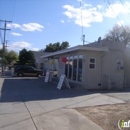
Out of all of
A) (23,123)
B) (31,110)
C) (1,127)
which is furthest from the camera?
(31,110)

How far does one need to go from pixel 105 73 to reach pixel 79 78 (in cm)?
222

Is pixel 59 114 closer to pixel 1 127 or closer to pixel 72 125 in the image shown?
pixel 72 125

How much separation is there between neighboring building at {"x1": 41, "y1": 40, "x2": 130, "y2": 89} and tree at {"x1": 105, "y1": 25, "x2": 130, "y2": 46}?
29.2 meters

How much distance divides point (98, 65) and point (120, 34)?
3276 cm

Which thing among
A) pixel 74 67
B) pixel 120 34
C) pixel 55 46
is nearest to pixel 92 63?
pixel 74 67

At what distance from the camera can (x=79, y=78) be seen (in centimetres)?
1490

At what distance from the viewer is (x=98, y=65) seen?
14445 mm

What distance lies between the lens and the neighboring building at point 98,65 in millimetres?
13953

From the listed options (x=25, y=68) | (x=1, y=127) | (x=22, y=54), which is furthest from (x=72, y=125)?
(x=22, y=54)

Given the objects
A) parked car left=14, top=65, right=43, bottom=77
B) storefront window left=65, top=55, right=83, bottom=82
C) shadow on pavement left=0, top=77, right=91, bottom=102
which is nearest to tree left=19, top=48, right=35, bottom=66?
parked car left=14, top=65, right=43, bottom=77

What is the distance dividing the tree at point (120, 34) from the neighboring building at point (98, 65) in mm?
29226

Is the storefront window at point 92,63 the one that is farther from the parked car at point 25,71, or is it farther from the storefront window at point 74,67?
the parked car at point 25,71

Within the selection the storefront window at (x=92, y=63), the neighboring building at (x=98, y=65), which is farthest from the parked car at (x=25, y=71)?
the storefront window at (x=92, y=63)

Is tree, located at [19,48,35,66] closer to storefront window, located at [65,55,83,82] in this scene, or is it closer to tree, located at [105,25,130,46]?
tree, located at [105,25,130,46]
